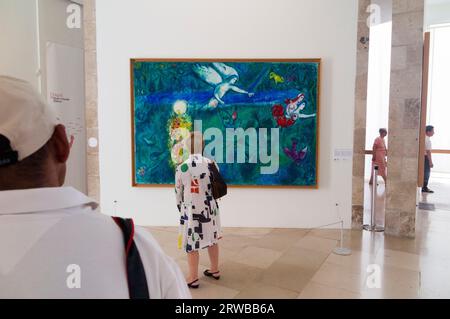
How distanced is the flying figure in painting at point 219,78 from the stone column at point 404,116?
2.56 metres

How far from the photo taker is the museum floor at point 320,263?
3732 mm

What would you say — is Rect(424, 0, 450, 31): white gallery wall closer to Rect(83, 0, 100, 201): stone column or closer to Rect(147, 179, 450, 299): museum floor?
Rect(147, 179, 450, 299): museum floor

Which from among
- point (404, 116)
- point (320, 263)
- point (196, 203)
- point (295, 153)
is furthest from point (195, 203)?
point (404, 116)

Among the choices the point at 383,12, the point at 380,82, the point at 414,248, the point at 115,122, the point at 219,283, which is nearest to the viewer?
the point at 219,283

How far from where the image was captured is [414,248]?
202 inches

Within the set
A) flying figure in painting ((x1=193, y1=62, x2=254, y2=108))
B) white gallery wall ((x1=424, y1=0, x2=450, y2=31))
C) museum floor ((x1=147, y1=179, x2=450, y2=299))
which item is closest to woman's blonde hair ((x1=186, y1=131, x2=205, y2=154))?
museum floor ((x1=147, y1=179, x2=450, y2=299))

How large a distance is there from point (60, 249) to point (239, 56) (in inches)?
217

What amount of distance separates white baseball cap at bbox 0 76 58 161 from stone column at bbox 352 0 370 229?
5.79 meters

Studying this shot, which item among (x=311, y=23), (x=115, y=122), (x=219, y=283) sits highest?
(x=311, y=23)

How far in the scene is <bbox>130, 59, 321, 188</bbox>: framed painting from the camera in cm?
585

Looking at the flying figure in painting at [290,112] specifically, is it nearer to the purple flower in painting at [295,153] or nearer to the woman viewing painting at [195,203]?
the purple flower in painting at [295,153]

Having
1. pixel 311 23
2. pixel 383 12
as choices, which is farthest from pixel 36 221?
pixel 383 12

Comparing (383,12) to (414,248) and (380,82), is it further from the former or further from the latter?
(380,82)

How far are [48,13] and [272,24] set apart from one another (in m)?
3.98
